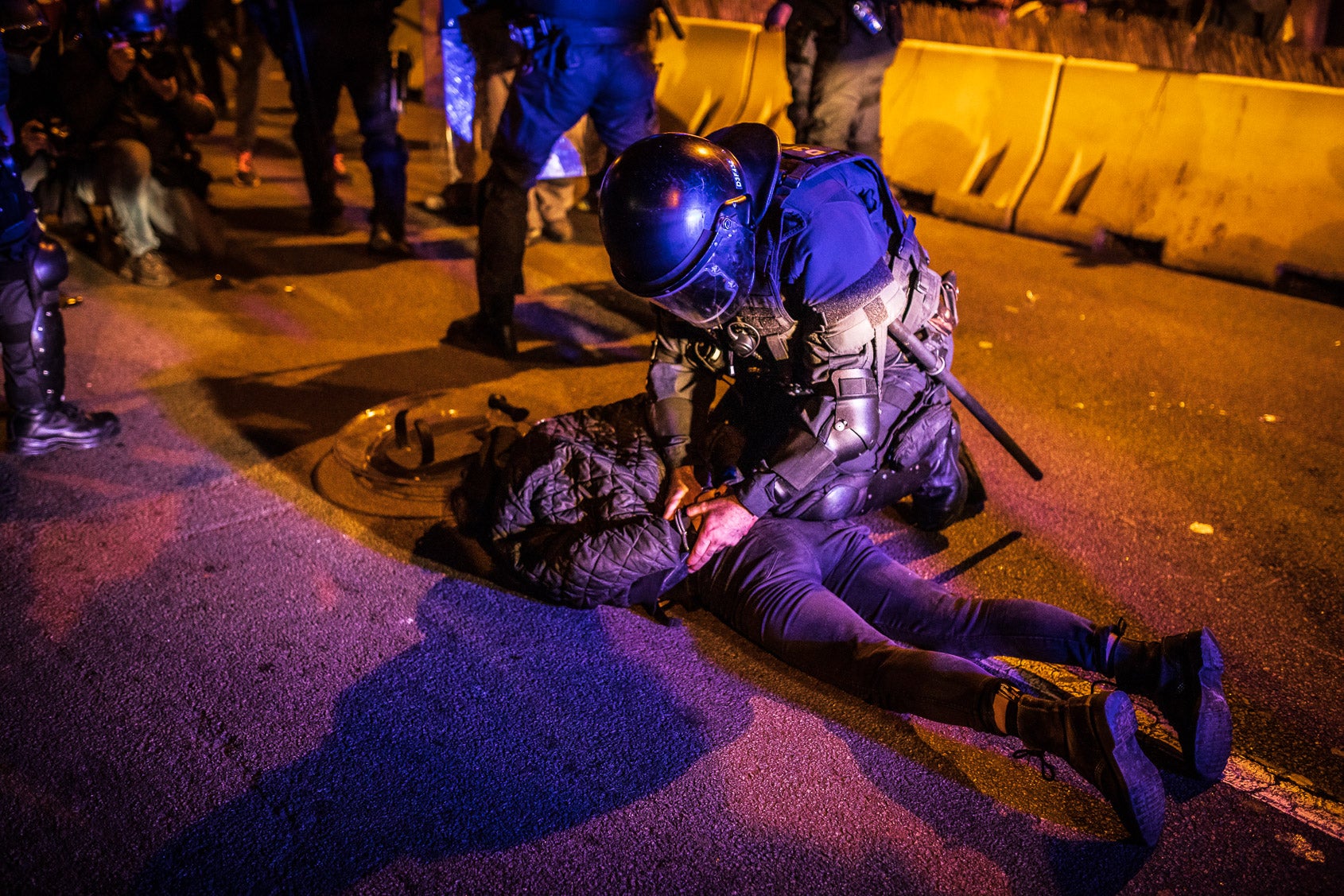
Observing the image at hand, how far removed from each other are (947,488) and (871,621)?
691mm

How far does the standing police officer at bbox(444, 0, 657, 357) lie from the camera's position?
4105mm

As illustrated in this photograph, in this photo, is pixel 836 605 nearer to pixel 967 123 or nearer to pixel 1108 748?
pixel 1108 748

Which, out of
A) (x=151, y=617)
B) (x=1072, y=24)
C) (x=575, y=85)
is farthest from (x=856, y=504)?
(x=1072, y=24)

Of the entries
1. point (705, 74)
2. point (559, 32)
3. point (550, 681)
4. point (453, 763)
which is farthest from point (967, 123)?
point (453, 763)

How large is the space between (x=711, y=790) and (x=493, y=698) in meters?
0.64

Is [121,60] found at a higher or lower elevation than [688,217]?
higher

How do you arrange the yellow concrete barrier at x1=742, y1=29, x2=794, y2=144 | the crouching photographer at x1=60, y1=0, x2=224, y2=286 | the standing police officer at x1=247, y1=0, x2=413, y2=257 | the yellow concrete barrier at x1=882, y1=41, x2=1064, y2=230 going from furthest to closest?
the yellow concrete barrier at x1=742, y1=29, x2=794, y2=144 < the yellow concrete barrier at x1=882, y1=41, x2=1064, y2=230 < the standing police officer at x1=247, y1=0, x2=413, y2=257 < the crouching photographer at x1=60, y1=0, x2=224, y2=286

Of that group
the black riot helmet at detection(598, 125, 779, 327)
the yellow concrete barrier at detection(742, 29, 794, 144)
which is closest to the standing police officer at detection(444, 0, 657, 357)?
the black riot helmet at detection(598, 125, 779, 327)

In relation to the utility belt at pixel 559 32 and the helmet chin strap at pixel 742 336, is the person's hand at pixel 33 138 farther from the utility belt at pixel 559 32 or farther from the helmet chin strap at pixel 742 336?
the helmet chin strap at pixel 742 336

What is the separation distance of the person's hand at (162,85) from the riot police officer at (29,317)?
2043 millimetres

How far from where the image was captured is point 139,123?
214 inches

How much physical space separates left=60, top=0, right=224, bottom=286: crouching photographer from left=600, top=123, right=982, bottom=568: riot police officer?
170 inches

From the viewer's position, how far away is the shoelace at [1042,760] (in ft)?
6.97

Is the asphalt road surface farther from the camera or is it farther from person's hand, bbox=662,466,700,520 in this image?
the camera
